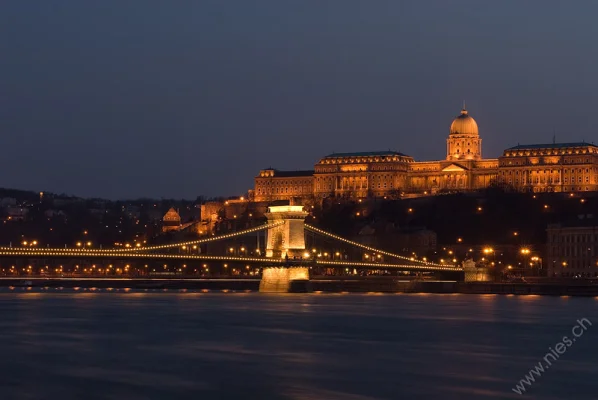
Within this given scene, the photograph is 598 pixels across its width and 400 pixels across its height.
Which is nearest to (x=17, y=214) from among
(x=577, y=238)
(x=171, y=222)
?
(x=171, y=222)

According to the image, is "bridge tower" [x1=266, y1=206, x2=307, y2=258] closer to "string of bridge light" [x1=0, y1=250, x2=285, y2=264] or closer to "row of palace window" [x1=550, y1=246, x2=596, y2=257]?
"string of bridge light" [x1=0, y1=250, x2=285, y2=264]

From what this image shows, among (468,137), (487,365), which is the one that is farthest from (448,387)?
(468,137)

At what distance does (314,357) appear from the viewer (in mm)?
33375

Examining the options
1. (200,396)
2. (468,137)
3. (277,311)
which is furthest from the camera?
(468,137)

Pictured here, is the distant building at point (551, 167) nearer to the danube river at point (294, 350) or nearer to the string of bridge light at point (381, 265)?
the string of bridge light at point (381, 265)

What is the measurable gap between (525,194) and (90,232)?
38367 millimetres

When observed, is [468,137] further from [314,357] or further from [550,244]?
[314,357]

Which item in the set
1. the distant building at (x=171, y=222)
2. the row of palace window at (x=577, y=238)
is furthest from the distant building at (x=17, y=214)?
the row of palace window at (x=577, y=238)

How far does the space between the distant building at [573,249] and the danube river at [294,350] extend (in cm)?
2623

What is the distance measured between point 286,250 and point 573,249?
81.2 feet

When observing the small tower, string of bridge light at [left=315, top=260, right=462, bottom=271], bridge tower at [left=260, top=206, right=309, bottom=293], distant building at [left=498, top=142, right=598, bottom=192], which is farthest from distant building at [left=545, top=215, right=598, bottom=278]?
the small tower

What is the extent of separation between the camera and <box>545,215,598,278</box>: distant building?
79688 millimetres

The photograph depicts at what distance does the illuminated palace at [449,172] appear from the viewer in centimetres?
12294

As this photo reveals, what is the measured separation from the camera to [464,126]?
140625 millimetres
